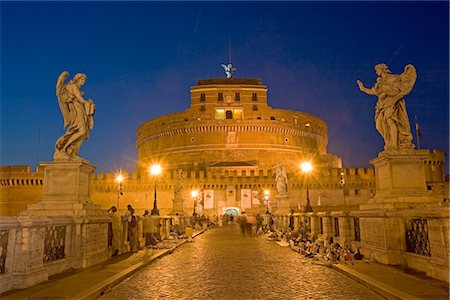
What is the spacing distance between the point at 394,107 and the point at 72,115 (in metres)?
7.82

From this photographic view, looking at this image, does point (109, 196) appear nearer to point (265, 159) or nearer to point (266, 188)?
point (266, 188)

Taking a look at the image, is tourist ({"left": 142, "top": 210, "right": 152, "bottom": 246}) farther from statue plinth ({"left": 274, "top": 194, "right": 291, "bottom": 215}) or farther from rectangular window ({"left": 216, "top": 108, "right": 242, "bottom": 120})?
rectangular window ({"left": 216, "top": 108, "right": 242, "bottom": 120})

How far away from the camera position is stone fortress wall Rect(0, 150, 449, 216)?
2024 inches

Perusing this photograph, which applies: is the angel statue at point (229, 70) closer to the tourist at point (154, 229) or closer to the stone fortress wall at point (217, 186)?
the stone fortress wall at point (217, 186)

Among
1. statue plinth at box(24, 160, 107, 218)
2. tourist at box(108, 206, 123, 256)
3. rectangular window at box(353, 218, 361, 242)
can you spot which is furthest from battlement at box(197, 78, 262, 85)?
statue plinth at box(24, 160, 107, 218)

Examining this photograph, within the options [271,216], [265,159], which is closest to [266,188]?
[265,159]

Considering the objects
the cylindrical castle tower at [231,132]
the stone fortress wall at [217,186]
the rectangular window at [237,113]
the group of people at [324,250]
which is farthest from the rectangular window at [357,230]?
the rectangular window at [237,113]

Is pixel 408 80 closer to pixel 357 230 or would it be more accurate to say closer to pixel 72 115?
pixel 357 230

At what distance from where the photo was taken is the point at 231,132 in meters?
67.4

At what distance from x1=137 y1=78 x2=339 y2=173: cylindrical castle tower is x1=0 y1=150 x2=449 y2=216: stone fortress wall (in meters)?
11.4

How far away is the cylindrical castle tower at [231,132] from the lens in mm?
66750

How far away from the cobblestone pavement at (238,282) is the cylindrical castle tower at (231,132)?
53.4m

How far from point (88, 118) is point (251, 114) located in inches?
2378

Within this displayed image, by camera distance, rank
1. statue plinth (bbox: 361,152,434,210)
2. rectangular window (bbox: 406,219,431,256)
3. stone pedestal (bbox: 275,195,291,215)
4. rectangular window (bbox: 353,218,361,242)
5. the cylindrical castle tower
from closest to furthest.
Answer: rectangular window (bbox: 406,219,431,256)
statue plinth (bbox: 361,152,434,210)
rectangular window (bbox: 353,218,361,242)
stone pedestal (bbox: 275,195,291,215)
the cylindrical castle tower
